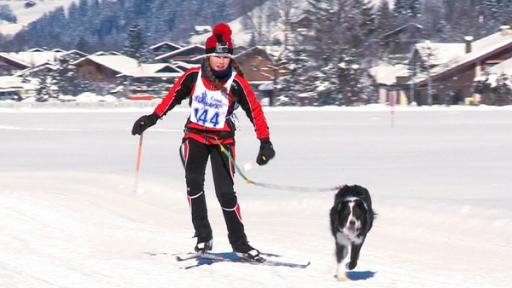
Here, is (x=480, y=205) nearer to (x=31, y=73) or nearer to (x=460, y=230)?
(x=460, y=230)

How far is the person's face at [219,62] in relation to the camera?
256 inches

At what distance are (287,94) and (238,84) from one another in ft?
181

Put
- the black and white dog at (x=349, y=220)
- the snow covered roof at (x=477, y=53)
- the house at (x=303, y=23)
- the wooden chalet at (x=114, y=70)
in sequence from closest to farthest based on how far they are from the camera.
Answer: the black and white dog at (x=349, y=220) < the snow covered roof at (x=477, y=53) < the house at (x=303, y=23) < the wooden chalet at (x=114, y=70)

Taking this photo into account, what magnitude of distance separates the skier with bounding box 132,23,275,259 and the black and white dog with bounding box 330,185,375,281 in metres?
0.82

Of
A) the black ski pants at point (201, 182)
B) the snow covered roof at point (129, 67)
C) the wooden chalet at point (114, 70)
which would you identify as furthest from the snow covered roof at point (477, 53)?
the black ski pants at point (201, 182)

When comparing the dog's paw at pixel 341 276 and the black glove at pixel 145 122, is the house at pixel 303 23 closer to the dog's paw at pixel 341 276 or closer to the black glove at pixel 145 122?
the black glove at pixel 145 122

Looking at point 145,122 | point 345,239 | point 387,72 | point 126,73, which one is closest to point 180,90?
point 145,122

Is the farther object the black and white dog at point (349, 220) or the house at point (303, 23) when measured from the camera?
the house at point (303, 23)

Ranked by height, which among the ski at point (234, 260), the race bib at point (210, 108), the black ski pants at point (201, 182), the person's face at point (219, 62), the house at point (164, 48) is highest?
the house at point (164, 48)

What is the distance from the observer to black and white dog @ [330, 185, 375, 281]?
579 centimetres

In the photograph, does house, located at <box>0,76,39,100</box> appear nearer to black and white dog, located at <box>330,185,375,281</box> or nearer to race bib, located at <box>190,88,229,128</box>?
race bib, located at <box>190,88,229,128</box>

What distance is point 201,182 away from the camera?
6816mm

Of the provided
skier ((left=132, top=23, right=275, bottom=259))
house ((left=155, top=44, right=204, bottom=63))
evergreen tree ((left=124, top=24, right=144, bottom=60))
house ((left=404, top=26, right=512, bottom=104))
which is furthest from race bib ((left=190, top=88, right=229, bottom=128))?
house ((left=155, top=44, right=204, bottom=63))

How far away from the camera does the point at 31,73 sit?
103062 millimetres
